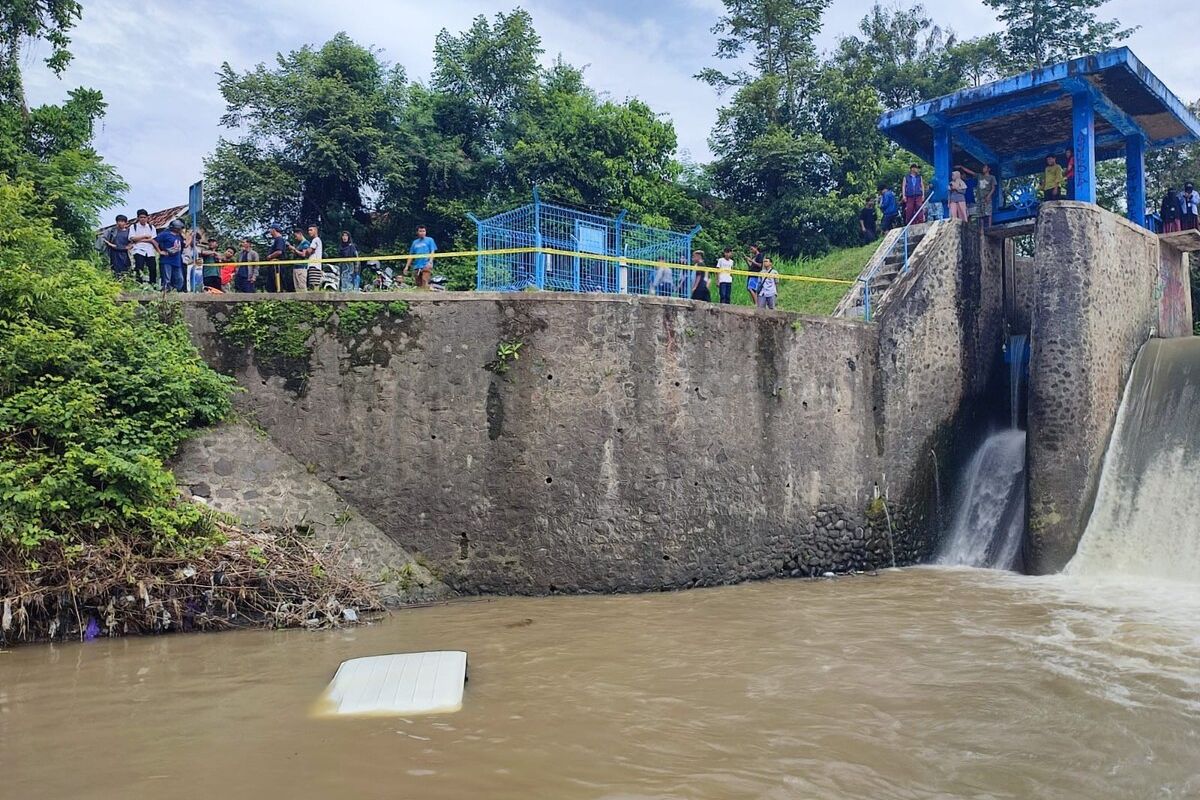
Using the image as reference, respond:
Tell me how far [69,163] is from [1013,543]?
47.4 feet

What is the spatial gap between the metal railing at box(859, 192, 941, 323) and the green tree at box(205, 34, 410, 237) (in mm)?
11198

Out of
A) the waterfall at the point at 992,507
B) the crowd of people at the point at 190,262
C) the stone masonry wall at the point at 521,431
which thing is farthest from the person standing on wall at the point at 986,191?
the crowd of people at the point at 190,262

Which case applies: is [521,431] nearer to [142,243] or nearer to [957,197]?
[142,243]

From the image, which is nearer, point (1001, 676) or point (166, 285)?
point (1001, 676)

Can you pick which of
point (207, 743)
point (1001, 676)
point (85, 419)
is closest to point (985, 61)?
point (1001, 676)

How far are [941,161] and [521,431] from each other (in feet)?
34.1

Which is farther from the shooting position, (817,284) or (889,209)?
(889,209)

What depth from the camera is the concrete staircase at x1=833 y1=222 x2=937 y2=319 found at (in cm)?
1326

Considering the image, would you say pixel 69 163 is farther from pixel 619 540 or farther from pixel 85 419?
pixel 619 540

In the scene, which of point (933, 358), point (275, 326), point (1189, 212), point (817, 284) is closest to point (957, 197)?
point (817, 284)

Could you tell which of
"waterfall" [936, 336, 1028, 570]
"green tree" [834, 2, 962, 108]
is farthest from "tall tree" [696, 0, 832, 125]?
"waterfall" [936, 336, 1028, 570]

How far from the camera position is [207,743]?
5418mm

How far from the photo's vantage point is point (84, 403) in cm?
853

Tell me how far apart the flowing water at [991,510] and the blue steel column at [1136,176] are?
5.72 meters
